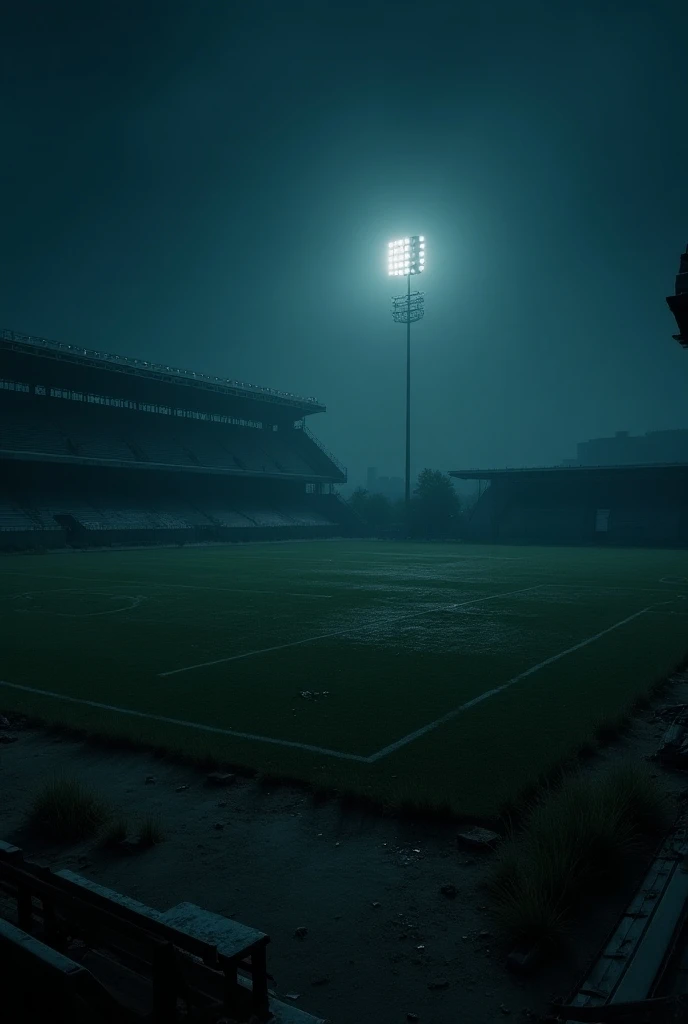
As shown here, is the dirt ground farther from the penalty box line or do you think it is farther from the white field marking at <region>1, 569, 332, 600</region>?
the white field marking at <region>1, 569, 332, 600</region>

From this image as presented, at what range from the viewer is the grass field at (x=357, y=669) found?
7352 millimetres

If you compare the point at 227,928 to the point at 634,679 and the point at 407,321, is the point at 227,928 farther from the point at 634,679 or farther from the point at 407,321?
the point at 407,321

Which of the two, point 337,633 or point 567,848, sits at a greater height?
point 567,848

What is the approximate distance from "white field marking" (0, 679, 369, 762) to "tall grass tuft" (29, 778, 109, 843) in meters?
2.28

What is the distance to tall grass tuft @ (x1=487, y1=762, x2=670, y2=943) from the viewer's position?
4121mm

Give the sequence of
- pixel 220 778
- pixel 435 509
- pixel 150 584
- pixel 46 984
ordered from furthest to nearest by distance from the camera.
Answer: pixel 435 509, pixel 150 584, pixel 220 778, pixel 46 984

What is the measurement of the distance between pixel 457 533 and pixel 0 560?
140ft

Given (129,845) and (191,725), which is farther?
(191,725)

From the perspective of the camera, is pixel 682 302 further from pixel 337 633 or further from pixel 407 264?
pixel 407 264

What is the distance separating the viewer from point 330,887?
15.7 ft

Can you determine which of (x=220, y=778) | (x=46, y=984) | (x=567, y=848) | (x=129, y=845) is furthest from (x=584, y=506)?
(x=46, y=984)

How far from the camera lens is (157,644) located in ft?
45.0

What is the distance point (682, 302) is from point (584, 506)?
59565mm

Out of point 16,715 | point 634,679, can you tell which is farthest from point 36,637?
point 634,679
